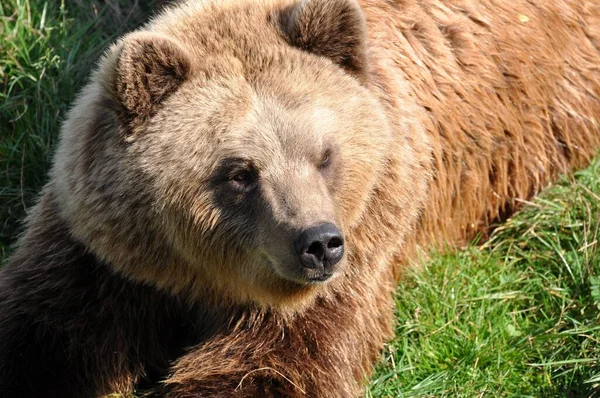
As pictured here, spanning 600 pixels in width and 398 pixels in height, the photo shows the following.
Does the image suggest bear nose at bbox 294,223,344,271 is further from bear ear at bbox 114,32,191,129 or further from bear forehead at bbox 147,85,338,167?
bear ear at bbox 114,32,191,129

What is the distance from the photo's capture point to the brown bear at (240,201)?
A: 492 centimetres

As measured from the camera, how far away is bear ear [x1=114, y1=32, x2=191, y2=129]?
479 cm

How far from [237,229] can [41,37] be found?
10.9 feet

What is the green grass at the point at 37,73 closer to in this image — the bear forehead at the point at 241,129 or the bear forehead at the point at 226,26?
the bear forehead at the point at 226,26

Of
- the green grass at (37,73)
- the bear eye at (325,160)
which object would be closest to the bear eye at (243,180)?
the bear eye at (325,160)

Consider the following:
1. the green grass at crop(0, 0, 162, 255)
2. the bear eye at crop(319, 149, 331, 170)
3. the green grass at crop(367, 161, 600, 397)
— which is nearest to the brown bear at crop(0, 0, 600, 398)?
the bear eye at crop(319, 149, 331, 170)

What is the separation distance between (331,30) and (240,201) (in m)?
1.02

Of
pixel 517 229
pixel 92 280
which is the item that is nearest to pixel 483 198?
pixel 517 229

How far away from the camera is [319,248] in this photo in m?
4.68

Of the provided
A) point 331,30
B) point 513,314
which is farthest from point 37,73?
point 513,314

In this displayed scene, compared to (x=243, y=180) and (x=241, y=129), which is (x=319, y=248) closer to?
(x=243, y=180)

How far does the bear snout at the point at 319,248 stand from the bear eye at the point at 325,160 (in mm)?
433

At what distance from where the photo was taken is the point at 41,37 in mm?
7559

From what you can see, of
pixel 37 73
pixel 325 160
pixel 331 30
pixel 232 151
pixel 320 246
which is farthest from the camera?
pixel 37 73
